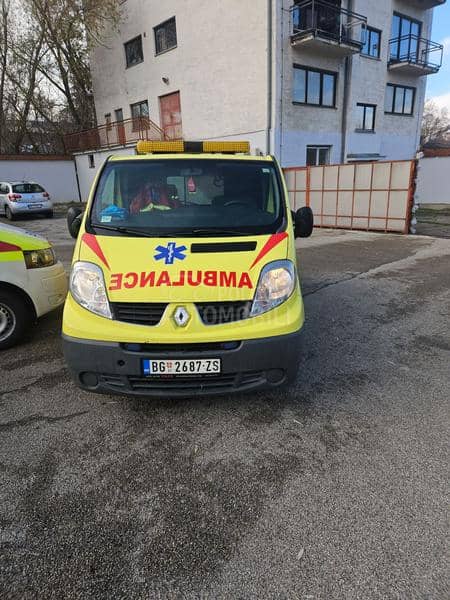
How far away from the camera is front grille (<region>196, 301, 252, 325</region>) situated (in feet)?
8.48

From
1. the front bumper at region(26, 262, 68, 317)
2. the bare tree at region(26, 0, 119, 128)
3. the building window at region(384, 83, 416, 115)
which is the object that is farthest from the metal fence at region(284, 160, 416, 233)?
the bare tree at region(26, 0, 119, 128)

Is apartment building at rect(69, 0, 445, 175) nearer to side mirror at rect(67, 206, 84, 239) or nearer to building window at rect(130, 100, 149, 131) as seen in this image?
building window at rect(130, 100, 149, 131)

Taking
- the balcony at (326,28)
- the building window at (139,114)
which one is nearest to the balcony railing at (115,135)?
the building window at (139,114)

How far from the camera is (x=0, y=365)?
3838 mm

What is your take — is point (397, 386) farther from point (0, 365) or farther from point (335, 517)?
point (0, 365)

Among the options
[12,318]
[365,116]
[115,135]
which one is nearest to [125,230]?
[12,318]

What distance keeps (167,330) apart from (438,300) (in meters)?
5.14

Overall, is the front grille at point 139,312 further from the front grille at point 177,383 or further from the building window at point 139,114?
the building window at point 139,114

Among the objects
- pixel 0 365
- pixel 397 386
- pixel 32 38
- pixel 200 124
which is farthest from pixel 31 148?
pixel 397 386

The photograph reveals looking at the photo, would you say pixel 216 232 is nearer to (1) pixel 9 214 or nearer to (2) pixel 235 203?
(2) pixel 235 203

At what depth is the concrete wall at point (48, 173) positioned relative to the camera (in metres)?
22.6

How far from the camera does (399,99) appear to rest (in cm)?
2142

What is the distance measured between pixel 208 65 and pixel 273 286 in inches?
699

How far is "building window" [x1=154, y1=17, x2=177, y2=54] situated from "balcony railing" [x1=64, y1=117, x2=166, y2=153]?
345 centimetres
